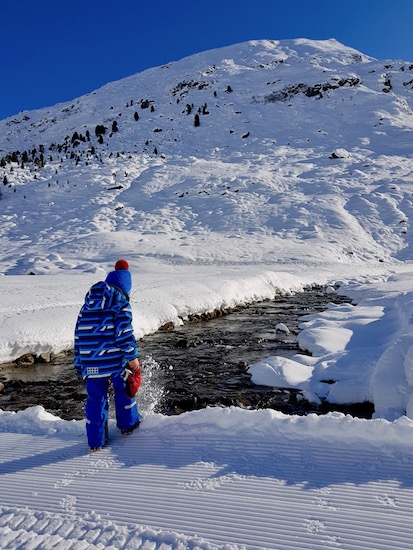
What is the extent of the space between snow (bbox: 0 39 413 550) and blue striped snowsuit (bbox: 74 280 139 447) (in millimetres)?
449

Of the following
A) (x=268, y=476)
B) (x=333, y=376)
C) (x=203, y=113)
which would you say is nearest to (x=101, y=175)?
(x=203, y=113)

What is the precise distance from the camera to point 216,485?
2.91 m

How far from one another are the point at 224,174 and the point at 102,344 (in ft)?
94.3

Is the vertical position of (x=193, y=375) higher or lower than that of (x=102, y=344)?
lower

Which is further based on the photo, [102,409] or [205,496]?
[102,409]

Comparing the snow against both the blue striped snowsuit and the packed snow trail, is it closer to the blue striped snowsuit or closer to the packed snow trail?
the packed snow trail

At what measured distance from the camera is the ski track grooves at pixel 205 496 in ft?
7.76

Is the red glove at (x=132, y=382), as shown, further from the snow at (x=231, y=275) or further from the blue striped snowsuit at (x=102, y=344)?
the snow at (x=231, y=275)

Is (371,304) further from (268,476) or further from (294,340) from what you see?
(268,476)

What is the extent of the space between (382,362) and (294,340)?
11.0 ft

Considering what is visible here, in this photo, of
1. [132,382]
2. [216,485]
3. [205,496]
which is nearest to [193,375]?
[132,382]

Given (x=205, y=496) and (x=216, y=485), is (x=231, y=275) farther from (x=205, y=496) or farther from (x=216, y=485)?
(x=205, y=496)

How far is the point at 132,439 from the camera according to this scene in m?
3.80

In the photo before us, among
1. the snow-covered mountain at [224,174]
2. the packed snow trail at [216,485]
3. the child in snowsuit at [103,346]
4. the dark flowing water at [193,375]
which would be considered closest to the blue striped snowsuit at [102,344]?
the child in snowsuit at [103,346]
